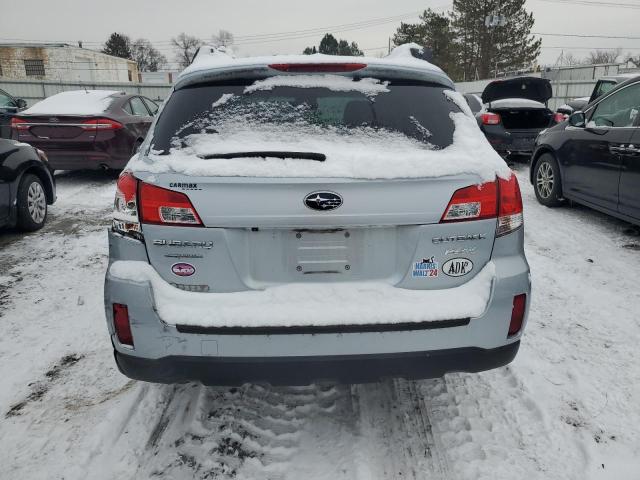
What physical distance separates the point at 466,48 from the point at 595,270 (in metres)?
47.6

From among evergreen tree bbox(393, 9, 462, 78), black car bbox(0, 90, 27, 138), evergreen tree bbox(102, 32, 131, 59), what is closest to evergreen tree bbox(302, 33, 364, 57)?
evergreen tree bbox(393, 9, 462, 78)

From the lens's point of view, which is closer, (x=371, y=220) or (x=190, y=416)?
(x=371, y=220)

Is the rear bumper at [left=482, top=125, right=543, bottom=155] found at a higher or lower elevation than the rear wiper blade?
lower

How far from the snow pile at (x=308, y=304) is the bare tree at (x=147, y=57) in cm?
9140

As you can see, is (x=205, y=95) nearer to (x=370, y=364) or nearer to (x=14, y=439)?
(x=370, y=364)

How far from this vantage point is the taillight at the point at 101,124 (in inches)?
313

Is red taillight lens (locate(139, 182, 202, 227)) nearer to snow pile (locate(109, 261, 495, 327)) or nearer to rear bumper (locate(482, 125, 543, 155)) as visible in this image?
snow pile (locate(109, 261, 495, 327))

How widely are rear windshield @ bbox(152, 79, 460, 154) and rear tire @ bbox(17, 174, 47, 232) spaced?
4160mm

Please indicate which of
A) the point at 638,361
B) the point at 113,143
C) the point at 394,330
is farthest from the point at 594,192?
the point at 113,143

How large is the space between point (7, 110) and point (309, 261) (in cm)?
1173

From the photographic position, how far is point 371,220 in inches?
76.3

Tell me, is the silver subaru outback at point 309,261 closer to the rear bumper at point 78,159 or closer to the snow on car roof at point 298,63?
the snow on car roof at point 298,63

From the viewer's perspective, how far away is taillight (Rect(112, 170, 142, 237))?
204 cm

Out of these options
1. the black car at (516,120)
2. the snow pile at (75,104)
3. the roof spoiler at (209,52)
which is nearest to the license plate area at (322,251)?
the roof spoiler at (209,52)
